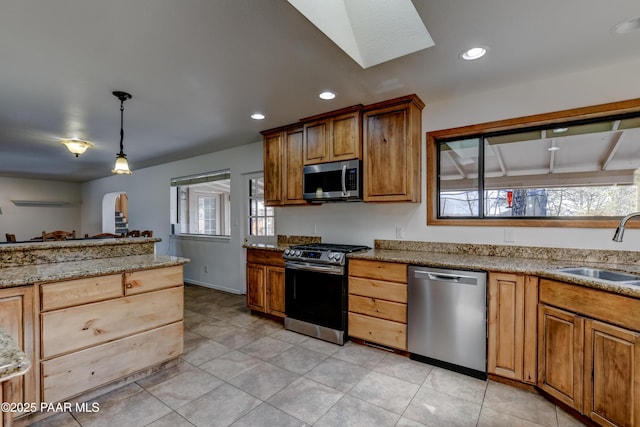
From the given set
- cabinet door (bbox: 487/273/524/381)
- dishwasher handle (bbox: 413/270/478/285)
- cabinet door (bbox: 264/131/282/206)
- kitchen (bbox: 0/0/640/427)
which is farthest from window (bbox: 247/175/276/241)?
cabinet door (bbox: 487/273/524/381)

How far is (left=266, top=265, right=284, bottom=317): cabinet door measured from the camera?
3482 mm

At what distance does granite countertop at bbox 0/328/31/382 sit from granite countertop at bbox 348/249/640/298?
2328mm

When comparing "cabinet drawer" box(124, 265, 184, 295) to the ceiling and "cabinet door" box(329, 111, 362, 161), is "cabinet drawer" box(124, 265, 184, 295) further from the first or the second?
"cabinet door" box(329, 111, 362, 161)

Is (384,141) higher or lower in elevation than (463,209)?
higher

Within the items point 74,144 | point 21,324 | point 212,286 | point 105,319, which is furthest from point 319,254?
point 74,144

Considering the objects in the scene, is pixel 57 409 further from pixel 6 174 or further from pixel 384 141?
pixel 6 174

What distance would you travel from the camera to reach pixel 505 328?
2.23 meters

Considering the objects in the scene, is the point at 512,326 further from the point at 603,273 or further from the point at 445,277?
the point at 603,273

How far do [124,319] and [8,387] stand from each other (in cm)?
154

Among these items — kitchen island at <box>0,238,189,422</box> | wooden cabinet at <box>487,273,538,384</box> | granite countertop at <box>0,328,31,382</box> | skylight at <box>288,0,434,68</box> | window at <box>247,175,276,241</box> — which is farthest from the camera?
window at <box>247,175,276,241</box>

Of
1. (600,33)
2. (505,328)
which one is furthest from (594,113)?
(505,328)

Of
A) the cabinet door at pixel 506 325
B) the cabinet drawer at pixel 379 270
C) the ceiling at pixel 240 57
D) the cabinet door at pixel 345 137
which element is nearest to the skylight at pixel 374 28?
the ceiling at pixel 240 57

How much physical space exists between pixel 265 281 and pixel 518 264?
2.56 m

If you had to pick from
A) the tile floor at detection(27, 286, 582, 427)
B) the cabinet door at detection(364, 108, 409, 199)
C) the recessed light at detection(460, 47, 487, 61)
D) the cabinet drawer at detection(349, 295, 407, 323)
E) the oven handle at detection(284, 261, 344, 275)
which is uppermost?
the recessed light at detection(460, 47, 487, 61)
